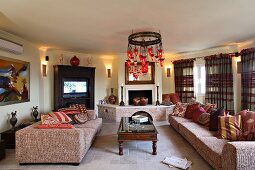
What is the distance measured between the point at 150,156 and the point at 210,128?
4.30 ft

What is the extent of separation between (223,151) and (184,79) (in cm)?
481

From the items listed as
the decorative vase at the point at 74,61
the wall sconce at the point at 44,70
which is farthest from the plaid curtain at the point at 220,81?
the wall sconce at the point at 44,70

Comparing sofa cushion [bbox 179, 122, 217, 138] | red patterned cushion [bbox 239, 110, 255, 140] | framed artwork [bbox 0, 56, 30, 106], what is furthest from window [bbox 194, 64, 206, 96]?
framed artwork [bbox 0, 56, 30, 106]

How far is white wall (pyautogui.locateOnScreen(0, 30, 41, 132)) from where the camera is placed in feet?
13.4

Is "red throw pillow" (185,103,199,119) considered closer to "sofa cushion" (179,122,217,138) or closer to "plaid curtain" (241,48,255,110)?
"sofa cushion" (179,122,217,138)

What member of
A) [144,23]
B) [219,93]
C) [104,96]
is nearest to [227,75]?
[219,93]

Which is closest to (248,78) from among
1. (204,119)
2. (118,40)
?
(204,119)

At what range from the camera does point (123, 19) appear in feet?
10.8

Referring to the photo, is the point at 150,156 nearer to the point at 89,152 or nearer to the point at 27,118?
the point at 89,152

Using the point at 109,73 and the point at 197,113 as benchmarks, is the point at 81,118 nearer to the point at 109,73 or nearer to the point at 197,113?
the point at 197,113

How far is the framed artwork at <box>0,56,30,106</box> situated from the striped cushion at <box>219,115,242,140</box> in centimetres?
433

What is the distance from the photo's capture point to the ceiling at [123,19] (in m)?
2.72

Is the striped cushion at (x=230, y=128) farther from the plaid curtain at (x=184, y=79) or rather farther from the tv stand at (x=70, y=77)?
the tv stand at (x=70, y=77)

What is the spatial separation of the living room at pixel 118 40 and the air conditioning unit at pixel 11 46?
78mm
